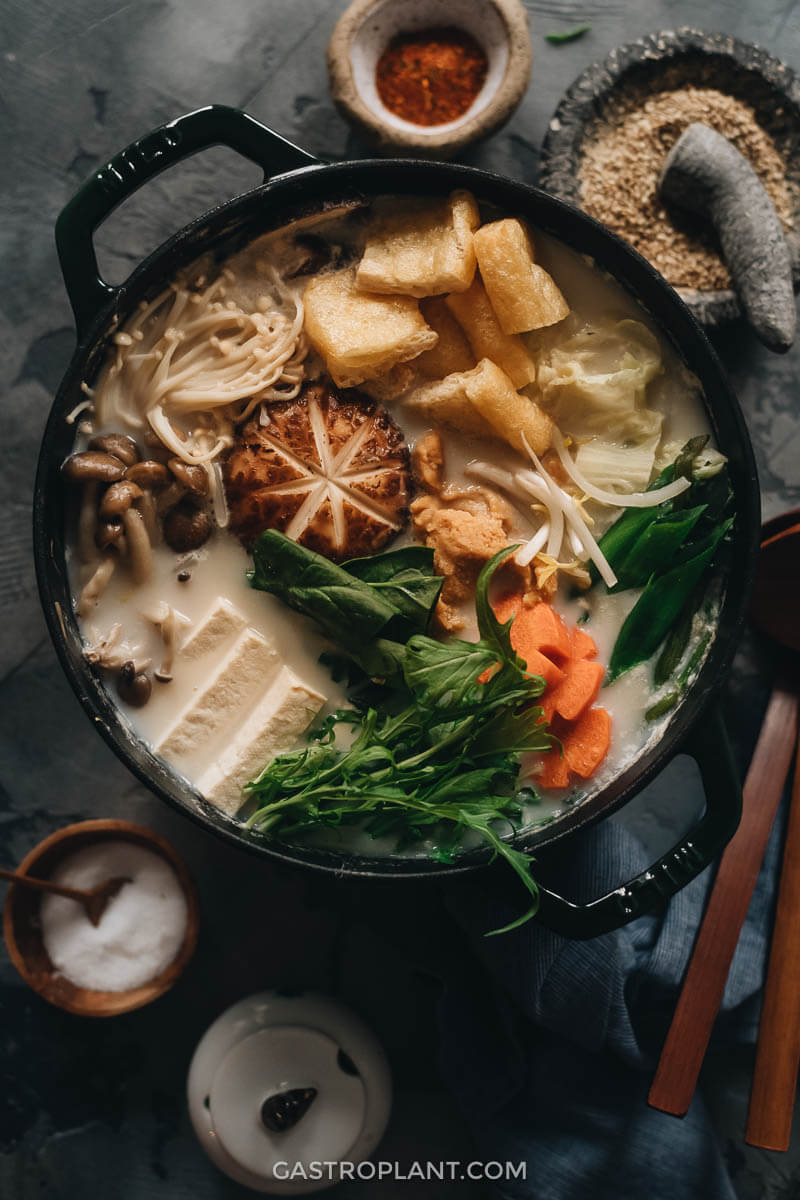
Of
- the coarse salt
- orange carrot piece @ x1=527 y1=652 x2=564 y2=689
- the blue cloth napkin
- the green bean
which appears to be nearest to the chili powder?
orange carrot piece @ x1=527 y1=652 x2=564 y2=689

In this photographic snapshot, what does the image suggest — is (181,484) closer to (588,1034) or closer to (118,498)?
(118,498)

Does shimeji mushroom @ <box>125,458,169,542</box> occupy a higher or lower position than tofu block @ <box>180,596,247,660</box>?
higher

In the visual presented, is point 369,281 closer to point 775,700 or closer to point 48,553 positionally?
point 48,553

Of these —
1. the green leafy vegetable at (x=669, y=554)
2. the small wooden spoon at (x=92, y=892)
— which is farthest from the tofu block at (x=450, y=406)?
the small wooden spoon at (x=92, y=892)

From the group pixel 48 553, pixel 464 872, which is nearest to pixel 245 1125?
pixel 464 872

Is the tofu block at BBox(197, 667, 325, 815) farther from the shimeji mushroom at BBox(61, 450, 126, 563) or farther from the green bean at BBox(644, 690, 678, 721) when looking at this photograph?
the green bean at BBox(644, 690, 678, 721)

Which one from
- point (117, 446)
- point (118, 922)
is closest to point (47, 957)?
point (118, 922)
